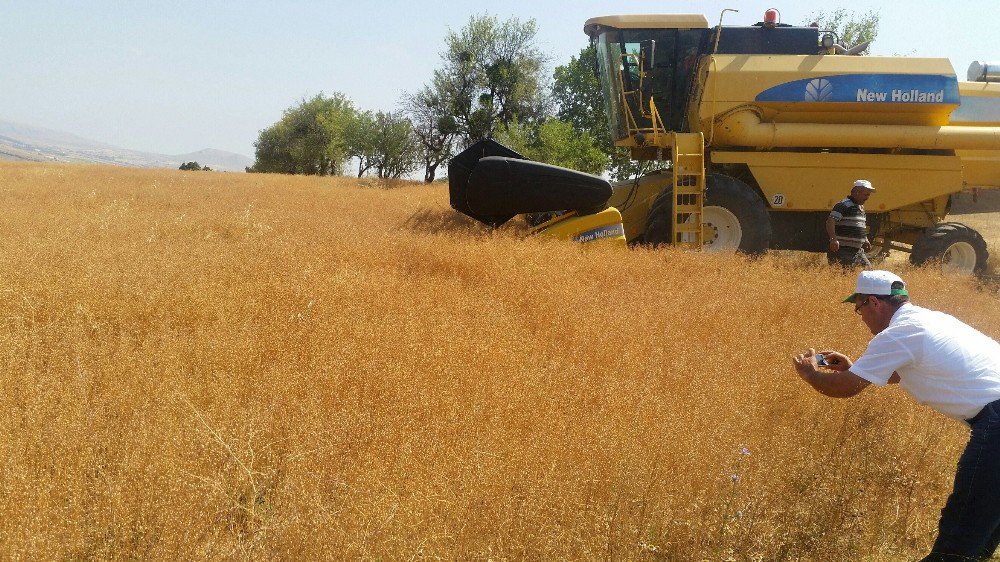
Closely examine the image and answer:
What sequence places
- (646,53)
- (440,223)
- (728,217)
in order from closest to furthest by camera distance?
(728,217)
(646,53)
(440,223)

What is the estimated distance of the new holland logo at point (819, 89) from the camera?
332 inches

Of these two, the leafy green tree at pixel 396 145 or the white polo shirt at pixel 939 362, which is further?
the leafy green tree at pixel 396 145

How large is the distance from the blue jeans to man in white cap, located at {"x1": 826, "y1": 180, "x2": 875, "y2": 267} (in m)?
4.47

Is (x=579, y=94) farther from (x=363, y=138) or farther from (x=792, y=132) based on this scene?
(x=792, y=132)

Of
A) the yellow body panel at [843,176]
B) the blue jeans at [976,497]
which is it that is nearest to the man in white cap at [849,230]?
the yellow body panel at [843,176]

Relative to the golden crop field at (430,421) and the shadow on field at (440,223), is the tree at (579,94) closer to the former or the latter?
the shadow on field at (440,223)

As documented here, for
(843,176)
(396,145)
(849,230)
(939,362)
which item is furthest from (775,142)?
(396,145)

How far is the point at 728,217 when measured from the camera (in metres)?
8.70

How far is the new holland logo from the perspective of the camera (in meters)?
8.44

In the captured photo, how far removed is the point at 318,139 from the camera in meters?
40.5

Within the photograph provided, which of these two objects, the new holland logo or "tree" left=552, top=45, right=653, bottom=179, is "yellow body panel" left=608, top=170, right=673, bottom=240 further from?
"tree" left=552, top=45, right=653, bottom=179

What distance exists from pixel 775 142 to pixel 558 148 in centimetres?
1324

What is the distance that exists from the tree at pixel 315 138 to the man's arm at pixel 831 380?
36856mm

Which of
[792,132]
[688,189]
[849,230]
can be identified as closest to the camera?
[849,230]
